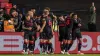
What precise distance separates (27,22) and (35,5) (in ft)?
25.8

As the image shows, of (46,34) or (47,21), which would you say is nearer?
(47,21)

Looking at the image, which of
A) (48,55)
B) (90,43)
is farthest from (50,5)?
(48,55)

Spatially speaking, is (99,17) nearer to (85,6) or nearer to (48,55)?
(85,6)

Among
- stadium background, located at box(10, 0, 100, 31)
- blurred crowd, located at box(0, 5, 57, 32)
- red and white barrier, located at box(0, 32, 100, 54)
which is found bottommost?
red and white barrier, located at box(0, 32, 100, 54)

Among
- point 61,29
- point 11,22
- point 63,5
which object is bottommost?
point 61,29

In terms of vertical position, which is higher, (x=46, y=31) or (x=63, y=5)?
(x=63, y=5)

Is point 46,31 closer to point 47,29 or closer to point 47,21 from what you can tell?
point 47,29

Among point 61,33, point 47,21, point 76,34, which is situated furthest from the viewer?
point 61,33

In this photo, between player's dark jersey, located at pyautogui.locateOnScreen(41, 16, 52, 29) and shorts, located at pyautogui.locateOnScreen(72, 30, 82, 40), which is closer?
player's dark jersey, located at pyautogui.locateOnScreen(41, 16, 52, 29)

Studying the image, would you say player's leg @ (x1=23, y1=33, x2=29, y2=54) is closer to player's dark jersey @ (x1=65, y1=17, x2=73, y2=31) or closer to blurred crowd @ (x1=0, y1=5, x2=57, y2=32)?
blurred crowd @ (x1=0, y1=5, x2=57, y2=32)

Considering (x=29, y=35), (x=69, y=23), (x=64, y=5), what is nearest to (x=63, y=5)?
(x=64, y=5)

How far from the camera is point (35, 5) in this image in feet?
91.6

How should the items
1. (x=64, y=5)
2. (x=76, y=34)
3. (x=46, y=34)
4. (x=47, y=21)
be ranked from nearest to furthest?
(x=47, y=21), (x=46, y=34), (x=76, y=34), (x=64, y=5)

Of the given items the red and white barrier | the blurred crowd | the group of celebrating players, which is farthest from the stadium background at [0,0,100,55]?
the group of celebrating players
